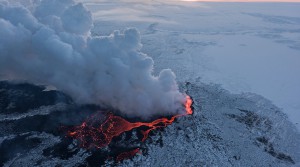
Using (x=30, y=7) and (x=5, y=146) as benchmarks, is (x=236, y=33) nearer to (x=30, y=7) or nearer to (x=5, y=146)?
(x=30, y=7)

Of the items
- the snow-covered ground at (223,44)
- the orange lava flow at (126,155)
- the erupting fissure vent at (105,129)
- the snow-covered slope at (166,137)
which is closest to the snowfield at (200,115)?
the snow-covered slope at (166,137)

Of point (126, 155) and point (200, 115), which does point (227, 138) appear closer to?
point (200, 115)

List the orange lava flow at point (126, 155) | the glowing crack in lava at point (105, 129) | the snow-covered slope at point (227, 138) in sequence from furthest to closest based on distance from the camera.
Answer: the glowing crack in lava at point (105, 129), the snow-covered slope at point (227, 138), the orange lava flow at point (126, 155)

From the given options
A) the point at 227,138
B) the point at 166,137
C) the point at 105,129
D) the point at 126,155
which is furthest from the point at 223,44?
the point at 126,155

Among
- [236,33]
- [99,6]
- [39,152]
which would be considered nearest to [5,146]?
[39,152]

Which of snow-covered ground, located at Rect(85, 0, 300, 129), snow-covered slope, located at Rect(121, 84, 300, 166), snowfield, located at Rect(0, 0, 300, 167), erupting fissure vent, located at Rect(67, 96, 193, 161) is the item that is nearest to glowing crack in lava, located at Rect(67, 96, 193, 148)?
erupting fissure vent, located at Rect(67, 96, 193, 161)

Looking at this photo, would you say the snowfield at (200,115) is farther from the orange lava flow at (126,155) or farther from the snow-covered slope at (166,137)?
the orange lava flow at (126,155)

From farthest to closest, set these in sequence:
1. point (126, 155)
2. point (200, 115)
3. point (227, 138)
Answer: point (200, 115), point (227, 138), point (126, 155)
